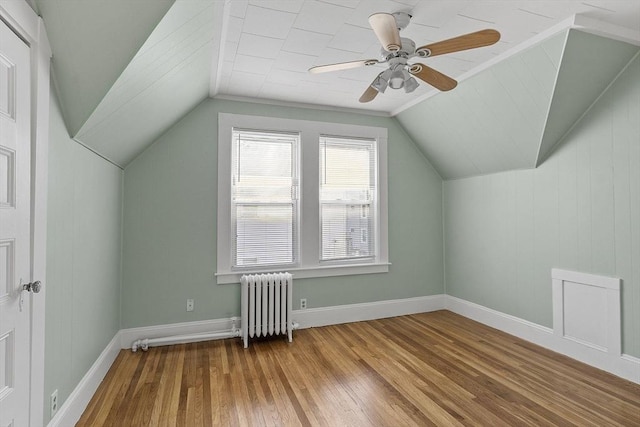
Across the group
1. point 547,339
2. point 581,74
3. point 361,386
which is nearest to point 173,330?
point 361,386

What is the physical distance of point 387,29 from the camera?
1764 millimetres

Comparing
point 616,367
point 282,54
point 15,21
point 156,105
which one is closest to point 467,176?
point 616,367

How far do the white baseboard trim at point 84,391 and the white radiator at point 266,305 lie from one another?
3.82ft

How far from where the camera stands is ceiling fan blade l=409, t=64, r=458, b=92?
6.97 feet

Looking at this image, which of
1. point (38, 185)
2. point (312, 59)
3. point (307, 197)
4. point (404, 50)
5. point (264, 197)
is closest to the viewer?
point (38, 185)

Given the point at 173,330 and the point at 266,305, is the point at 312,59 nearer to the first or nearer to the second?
the point at 266,305

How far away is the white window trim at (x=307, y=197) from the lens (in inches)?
141

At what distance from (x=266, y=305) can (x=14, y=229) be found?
2315mm

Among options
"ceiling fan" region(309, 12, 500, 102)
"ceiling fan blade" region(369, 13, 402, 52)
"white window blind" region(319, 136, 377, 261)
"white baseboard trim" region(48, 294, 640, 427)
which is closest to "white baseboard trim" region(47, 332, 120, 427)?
"white baseboard trim" region(48, 294, 640, 427)

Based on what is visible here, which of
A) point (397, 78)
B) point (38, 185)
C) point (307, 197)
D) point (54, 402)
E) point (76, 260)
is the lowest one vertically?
point (54, 402)

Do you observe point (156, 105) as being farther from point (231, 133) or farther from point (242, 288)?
point (242, 288)

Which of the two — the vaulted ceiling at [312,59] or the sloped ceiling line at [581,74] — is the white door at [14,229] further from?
the sloped ceiling line at [581,74]

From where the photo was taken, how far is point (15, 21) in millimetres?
1398

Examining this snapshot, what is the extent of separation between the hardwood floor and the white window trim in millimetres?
798
